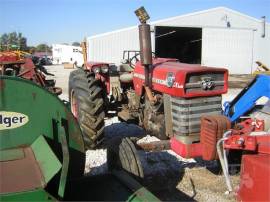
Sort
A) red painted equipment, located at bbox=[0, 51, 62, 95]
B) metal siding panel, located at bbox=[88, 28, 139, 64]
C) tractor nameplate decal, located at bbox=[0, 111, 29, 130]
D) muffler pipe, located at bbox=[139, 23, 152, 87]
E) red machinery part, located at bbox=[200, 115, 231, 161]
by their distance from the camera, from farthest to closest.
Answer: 1. metal siding panel, located at bbox=[88, 28, 139, 64]
2. red painted equipment, located at bbox=[0, 51, 62, 95]
3. muffler pipe, located at bbox=[139, 23, 152, 87]
4. red machinery part, located at bbox=[200, 115, 231, 161]
5. tractor nameplate decal, located at bbox=[0, 111, 29, 130]

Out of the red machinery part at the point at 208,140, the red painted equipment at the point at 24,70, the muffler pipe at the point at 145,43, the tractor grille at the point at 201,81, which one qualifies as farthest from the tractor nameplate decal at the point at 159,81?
the red painted equipment at the point at 24,70

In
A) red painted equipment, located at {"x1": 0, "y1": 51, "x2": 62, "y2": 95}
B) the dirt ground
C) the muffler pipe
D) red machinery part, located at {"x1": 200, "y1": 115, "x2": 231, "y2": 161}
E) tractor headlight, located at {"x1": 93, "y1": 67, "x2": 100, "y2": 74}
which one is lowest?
the dirt ground

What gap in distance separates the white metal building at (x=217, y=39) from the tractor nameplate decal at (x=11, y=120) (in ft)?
81.7

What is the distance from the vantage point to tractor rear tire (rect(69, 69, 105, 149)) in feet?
19.5

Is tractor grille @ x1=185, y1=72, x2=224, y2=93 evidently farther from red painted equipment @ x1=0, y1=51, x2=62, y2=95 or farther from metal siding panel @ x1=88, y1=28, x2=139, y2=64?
metal siding panel @ x1=88, y1=28, x2=139, y2=64

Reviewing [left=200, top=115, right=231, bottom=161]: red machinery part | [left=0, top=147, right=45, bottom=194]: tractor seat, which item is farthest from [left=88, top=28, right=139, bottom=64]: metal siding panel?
[left=0, top=147, right=45, bottom=194]: tractor seat

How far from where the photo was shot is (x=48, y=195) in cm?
258

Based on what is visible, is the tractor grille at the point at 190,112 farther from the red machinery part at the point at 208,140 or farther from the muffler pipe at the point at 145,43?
the muffler pipe at the point at 145,43

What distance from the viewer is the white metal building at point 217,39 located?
91.7 feet

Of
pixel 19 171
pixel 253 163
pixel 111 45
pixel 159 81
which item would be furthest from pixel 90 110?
pixel 111 45

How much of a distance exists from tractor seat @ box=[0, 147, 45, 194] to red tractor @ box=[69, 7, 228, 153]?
217cm

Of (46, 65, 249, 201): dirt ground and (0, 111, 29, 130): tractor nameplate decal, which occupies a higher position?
(0, 111, 29, 130): tractor nameplate decal

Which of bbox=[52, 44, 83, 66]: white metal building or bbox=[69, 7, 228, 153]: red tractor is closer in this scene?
bbox=[69, 7, 228, 153]: red tractor

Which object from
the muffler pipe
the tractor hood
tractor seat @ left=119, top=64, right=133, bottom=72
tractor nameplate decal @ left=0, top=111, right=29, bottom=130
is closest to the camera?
tractor nameplate decal @ left=0, top=111, right=29, bottom=130
